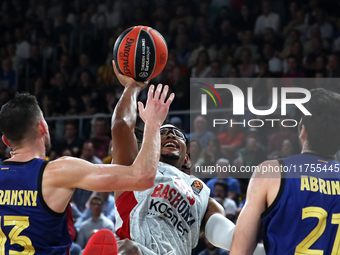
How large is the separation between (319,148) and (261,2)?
8.04 metres

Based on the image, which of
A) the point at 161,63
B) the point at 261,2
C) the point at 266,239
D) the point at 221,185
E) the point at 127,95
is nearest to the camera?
the point at 266,239

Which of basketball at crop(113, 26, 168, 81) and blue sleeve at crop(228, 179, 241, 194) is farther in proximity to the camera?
blue sleeve at crop(228, 179, 241, 194)

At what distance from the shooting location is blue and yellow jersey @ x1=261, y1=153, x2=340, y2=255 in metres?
2.52

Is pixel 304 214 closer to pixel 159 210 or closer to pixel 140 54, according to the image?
pixel 159 210

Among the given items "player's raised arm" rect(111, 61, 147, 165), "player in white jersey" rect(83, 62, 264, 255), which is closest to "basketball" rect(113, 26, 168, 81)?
"player in white jersey" rect(83, 62, 264, 255)

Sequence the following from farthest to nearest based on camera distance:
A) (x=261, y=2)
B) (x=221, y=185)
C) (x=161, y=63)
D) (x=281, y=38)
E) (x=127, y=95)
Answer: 1. (x=261, y=2)
2. (x=281, y=38)
3. (x=221, y=185)
4. (x=161, y=63)
5. (x=127, y=95)

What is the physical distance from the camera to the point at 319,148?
2.63 meters

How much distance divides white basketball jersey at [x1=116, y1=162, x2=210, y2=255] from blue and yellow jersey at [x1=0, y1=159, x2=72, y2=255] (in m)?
0.83

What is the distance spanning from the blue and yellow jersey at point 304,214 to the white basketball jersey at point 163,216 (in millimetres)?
997

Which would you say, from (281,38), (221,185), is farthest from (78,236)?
(281,38)

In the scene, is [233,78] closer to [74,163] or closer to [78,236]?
[78,236]

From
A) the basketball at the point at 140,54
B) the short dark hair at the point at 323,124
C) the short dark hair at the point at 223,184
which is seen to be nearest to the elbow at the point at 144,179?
the short dark hair at the point at 323,124

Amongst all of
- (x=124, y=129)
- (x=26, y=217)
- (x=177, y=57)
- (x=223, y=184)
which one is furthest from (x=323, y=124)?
(x=177, y=57)

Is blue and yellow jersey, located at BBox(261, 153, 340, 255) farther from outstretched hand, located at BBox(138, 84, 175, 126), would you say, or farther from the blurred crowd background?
the blurred crowd background
